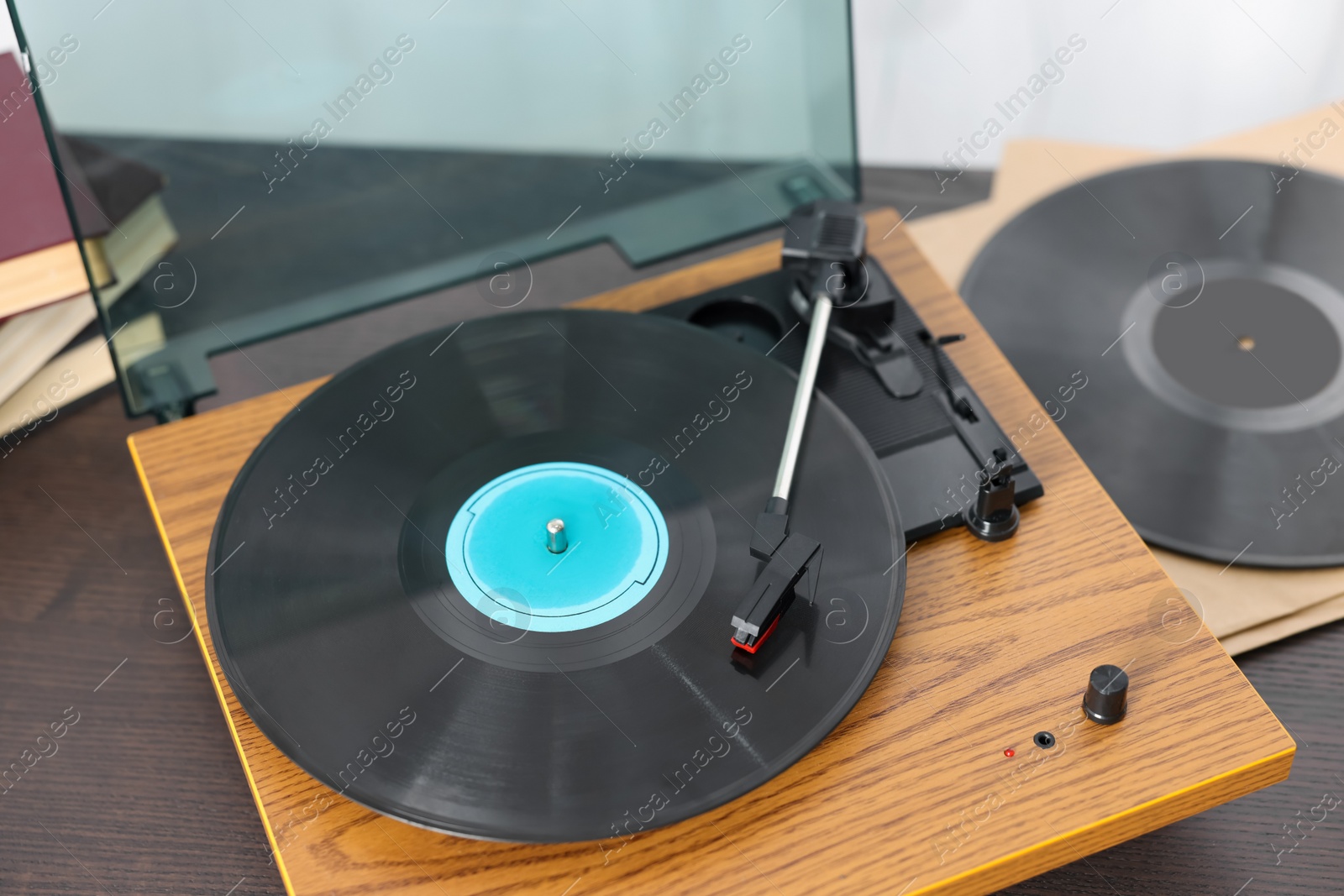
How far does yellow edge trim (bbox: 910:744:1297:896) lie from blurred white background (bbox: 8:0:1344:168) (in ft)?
3.87

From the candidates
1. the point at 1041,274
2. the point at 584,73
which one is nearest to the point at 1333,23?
the point at 1041,274

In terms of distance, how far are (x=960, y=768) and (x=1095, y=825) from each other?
0.34ft

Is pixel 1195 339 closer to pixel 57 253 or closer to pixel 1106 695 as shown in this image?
pixel 1106 695

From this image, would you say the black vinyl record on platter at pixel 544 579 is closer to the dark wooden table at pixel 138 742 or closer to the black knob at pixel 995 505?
the black knob at pixel 995 505

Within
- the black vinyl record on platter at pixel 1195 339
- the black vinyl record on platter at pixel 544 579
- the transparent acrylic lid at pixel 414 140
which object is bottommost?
the black vinyl record on platter at pixel 1195 339

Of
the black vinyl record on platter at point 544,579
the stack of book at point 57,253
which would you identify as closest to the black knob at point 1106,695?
the black vinyl record on platter at point 544,579

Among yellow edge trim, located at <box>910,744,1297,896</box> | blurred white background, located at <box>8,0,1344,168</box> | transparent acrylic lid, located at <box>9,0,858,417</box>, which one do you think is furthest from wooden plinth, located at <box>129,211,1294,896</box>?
blurred white background, located at <box>8,0,1344,168</box>

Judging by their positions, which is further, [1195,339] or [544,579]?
[1195,339]

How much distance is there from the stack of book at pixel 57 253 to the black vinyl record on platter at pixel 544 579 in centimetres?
35

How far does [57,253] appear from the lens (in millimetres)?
1367

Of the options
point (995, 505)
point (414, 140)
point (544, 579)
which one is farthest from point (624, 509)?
point (414, 140)

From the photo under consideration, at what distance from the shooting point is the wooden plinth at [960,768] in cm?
92

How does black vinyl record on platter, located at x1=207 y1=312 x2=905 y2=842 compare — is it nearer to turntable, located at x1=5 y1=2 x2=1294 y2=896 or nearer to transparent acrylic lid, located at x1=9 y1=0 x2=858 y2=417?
turntable, located at x1=5 y1=2 x2=1294 y2=896

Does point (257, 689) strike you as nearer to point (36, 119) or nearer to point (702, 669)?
point (702, 669)
